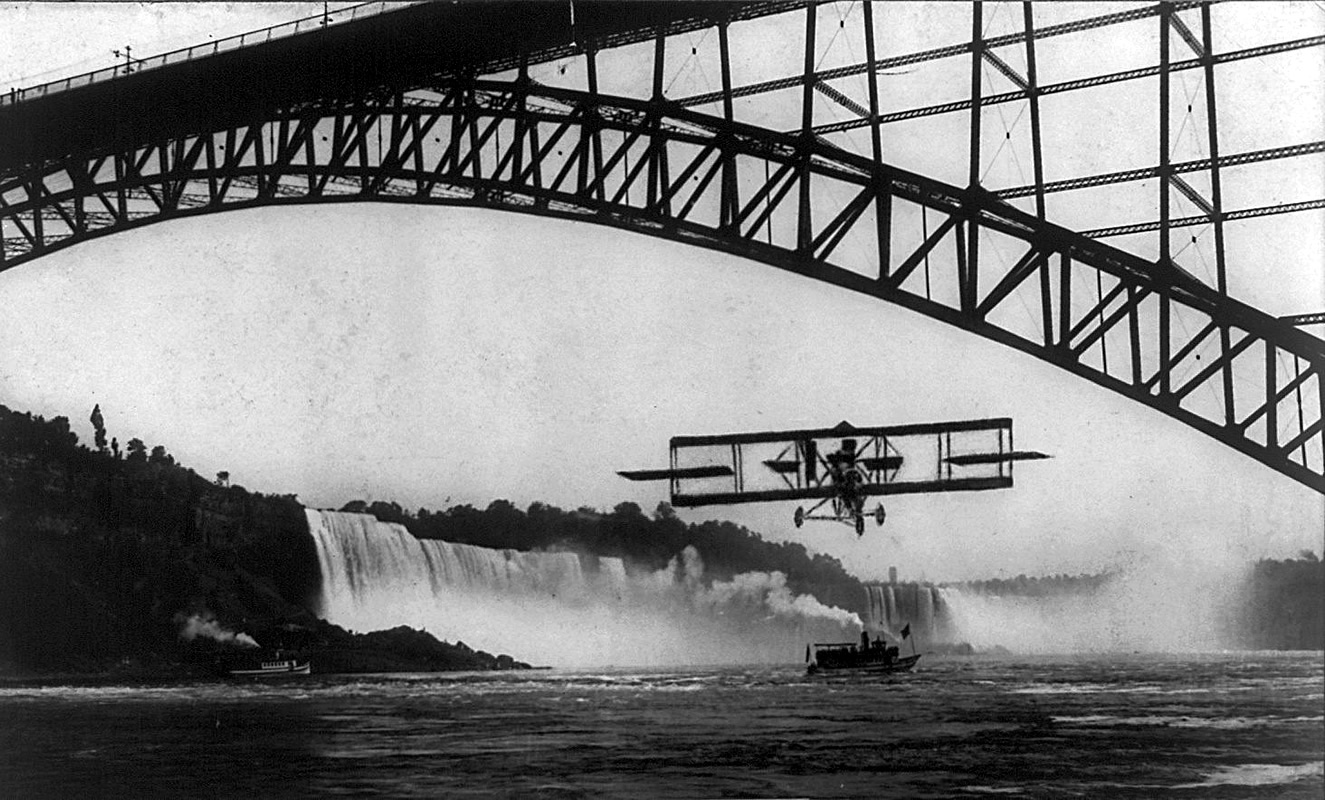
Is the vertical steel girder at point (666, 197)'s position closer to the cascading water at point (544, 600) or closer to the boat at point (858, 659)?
the cascading water at point (544, 600)

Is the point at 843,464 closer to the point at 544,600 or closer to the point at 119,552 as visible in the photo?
the point at 544,600

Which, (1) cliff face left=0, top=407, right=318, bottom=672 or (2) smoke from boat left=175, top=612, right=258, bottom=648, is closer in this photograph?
(1) cliff face left=0, top=407, right=318, bottom=672

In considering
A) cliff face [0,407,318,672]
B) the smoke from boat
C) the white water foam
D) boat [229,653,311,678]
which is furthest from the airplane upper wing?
boat [229,653,311,678]

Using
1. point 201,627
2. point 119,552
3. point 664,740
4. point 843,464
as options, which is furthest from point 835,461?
point 119,552

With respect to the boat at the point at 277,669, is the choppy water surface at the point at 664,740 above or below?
below

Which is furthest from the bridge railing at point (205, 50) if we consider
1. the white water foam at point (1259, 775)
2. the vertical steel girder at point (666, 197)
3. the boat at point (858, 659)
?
the boat at point (858, 659)

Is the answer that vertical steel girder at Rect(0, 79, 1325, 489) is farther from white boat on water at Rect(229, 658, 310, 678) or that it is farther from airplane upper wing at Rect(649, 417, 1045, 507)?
white boat on water at Rect(229, 658, 310, 678)

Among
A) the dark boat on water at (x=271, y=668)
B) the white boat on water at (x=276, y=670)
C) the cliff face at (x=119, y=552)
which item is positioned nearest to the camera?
the cliff face at (x=119, y=552)
